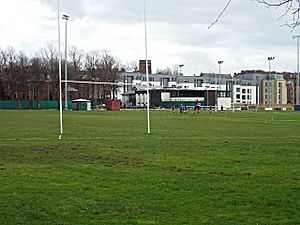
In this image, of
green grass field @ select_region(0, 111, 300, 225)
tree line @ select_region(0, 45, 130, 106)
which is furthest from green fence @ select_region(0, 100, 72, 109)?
green grass field @ select_region(0, 111, 300, 225)

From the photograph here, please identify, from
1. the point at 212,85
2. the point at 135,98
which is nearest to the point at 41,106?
the point at 135,98

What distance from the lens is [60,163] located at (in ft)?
50.7

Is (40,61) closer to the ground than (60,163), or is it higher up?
higher up

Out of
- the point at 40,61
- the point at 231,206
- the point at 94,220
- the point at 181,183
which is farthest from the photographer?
the point at 40,61

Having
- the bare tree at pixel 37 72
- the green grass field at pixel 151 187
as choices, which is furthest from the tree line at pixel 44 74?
the green grass field at pixel 151 187

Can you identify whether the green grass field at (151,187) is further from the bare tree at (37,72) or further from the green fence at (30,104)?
the green fence at (30,104)

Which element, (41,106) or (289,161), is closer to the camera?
(289,161)

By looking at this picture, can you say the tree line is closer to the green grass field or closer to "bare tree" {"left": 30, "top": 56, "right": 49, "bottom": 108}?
"bare tree" {"left": 30, "top": 56, "right": 49, "bottom": 108}

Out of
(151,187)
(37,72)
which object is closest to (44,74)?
(37,72)

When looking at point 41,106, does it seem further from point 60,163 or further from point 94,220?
point 94,220

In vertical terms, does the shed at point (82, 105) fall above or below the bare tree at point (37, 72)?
below

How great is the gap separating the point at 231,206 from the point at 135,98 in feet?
414

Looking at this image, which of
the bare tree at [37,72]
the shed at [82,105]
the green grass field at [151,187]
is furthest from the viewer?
the bare tree at [37,72]

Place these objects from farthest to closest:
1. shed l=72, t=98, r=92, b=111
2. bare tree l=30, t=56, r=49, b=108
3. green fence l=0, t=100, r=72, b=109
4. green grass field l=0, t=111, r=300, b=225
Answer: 1. green fence l=0, t=100, r=72, b=109
2. bare tree l=30, t=56, r=49, b=108
3. shed l=72, t=98, r=92, b=111
4. green grass field l=0, t=111, r=300, b=225
